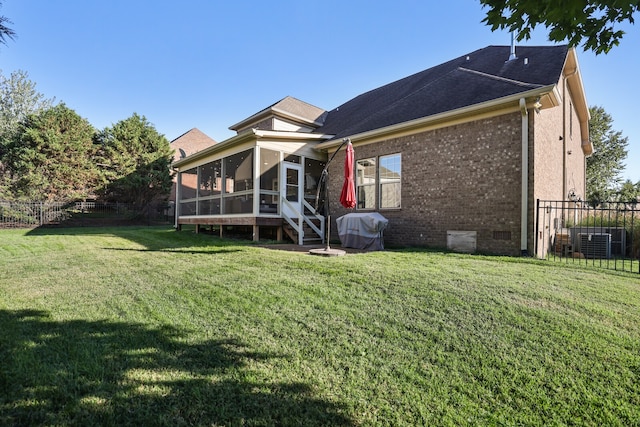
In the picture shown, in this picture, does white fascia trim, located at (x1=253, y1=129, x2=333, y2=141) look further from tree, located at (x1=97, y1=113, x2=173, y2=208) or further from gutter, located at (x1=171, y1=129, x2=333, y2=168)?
tree, located at (x1=97, y1=113, x2=173, y2=208)

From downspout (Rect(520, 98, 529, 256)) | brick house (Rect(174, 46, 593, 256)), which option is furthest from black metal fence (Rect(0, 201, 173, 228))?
downspout (Rect(520, 98, 529, 256))

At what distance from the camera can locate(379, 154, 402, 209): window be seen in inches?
398

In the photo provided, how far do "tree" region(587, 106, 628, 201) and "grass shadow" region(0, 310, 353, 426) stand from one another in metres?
35.5

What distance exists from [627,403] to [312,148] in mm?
10687

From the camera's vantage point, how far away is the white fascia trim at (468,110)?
23.4ft

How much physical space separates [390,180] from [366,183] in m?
0.96

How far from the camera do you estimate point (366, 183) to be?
11.0 meters

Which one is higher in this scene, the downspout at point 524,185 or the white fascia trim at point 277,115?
the white fascia trim at point 277,115

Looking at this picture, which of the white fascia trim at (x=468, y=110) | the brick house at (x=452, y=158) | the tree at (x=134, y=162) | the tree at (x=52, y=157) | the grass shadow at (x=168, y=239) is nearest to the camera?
the white fascia trim at (x=468, y=110)

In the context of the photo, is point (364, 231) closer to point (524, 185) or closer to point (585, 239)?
point (524, 185)

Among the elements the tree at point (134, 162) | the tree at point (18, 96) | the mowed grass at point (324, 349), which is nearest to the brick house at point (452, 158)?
the mowed grass at point (324, 349)

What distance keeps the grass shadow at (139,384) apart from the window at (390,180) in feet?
26.4

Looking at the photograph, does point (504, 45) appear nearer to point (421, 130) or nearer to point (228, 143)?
point (421, 130)

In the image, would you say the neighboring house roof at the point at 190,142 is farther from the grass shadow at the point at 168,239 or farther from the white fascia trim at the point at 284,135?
the white fascia trim at the point at 284,135
